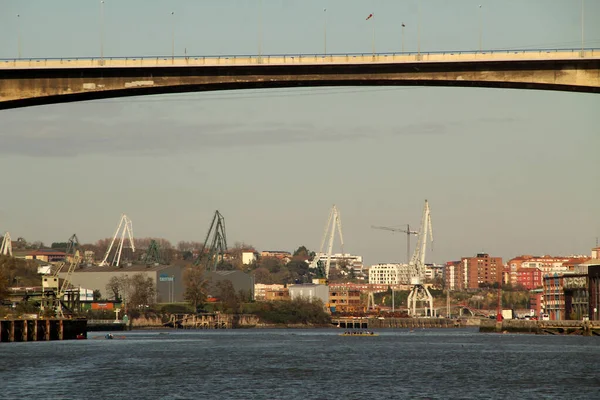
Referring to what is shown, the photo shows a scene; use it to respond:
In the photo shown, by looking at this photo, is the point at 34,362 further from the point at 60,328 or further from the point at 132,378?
the point at 60,328

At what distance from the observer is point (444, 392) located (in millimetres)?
62094

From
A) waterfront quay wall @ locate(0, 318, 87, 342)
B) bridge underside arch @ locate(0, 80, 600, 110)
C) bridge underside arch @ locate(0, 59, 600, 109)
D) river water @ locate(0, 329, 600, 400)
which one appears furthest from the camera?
waterfront quay wall @ locate(0, 318, 87, 342)

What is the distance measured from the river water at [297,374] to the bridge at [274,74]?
18531 mm

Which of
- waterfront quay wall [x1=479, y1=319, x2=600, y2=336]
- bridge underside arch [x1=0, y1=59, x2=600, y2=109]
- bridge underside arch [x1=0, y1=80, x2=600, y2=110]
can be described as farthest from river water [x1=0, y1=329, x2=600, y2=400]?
waterfront quay wall [x1=479, y1=319, x2=600, y2=336]

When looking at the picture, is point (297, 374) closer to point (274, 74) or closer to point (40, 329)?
point (274, 74)

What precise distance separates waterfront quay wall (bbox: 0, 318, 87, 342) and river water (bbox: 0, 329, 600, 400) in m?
24.2

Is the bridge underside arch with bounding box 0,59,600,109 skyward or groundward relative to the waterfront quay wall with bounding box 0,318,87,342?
skyward

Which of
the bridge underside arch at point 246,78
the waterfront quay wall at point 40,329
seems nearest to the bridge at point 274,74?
the bridge underside arch at point 246,78

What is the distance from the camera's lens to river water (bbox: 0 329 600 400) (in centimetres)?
6109

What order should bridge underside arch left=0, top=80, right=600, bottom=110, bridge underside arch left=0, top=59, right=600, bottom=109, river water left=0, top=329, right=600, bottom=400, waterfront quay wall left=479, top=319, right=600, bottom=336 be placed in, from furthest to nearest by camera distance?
waterfront quay wall left=479, top=319, right=600, bottom=336, bridge underside arch left=0, top=80, right=600, bottom=110, bridge underside arch left=0, top=59, right=600, bottom=109, river water left=0, top=329, right=600, bottom=400

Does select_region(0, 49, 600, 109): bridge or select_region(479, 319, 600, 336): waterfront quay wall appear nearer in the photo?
select_region(0, 49, 600, 109): bridge

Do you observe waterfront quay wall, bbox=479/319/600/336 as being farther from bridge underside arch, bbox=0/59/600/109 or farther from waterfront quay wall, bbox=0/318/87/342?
bridge underside arch, bbox=0/59/600/109

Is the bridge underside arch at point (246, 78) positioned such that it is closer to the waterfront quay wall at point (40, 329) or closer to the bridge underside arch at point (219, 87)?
the bridge underside arch at point (219, 87)

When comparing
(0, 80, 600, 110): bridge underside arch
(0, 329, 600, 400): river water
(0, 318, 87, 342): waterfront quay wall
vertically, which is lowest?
(0, 329, 600, 400): river water
